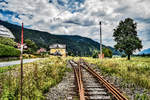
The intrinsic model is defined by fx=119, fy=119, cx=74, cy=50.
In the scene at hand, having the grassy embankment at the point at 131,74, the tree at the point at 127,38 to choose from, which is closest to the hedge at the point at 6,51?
the grassy embankment at the point at 131,74

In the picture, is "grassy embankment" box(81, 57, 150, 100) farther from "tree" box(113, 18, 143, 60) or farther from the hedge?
"tree" box(113, 18, 143, 60)

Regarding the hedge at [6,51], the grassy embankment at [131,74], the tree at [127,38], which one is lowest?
the grassy embankment at [131,74]

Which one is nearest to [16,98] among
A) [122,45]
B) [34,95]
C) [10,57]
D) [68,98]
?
[34,95]

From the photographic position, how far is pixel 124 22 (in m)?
35.2

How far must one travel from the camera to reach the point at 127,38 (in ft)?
107

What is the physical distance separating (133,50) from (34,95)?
1290 inches

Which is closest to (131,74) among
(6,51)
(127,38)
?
(6,51)

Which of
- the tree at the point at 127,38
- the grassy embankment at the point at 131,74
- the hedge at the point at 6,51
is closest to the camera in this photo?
the grassy embankment at the point at 131,74

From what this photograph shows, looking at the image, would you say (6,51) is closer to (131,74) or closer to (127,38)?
(131,74)

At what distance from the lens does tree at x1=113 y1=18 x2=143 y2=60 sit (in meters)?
32.2

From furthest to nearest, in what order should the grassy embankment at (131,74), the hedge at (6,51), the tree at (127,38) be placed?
1. the tree at (127,38)
2. the hedge at (6,51)
3. the grassy embankment at (131,74)

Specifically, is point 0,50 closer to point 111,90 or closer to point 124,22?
point 111,90

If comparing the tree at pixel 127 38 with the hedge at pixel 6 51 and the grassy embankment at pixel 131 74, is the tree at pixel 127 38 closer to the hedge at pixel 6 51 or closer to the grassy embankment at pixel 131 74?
the grassy embankment at pixel 131 74

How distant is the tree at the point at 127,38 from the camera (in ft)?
106
